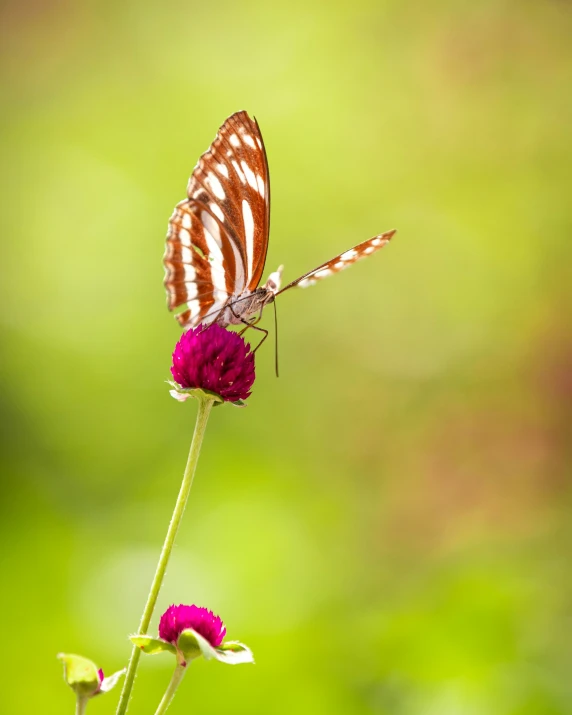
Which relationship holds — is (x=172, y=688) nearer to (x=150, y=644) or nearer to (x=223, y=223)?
(x=150, y=644)

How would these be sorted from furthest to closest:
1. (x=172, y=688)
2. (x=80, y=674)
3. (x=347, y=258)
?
(x=347, y=258)
(x=172, y=688)
(x=80, y=674)

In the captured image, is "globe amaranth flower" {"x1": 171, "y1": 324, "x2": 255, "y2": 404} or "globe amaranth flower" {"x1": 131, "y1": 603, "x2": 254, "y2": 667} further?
"globe amaranth flower" {"x1": 171, "y1": 324, "x2": 255, "y2": 404}

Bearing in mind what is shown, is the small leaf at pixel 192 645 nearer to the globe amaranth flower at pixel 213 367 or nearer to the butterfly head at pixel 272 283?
the globe amaranth flower at pixel 213 367

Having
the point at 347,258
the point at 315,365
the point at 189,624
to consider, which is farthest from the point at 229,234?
the point at 315,365

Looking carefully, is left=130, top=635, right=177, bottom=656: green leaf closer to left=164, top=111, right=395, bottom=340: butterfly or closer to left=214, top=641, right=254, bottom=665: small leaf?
left=214, top=641, right=254, bottom=665: small leaf

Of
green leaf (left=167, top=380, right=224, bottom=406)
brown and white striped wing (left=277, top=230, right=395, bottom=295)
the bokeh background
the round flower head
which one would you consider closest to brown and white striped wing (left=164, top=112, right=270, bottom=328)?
brown and white striped wing (left=277, top=230, right=395, bottom=295)

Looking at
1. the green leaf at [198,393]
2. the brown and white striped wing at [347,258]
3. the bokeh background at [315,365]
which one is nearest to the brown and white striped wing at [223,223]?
the brown and white striped wing at [347,258]
